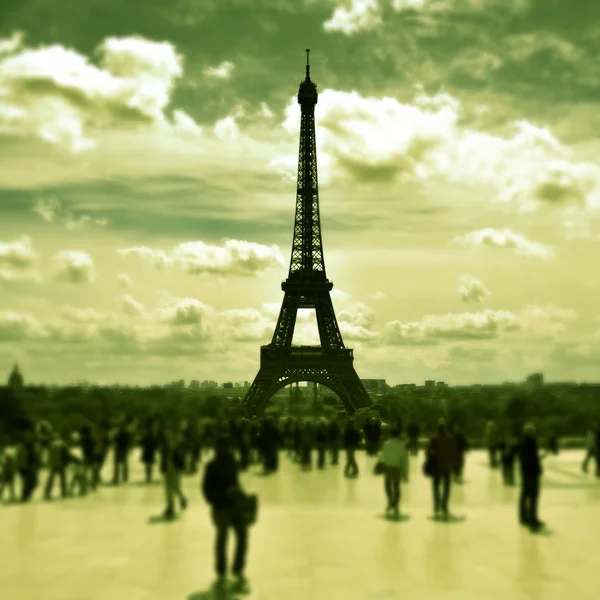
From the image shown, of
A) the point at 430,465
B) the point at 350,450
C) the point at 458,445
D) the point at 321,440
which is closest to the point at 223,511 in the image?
the point at 430,465

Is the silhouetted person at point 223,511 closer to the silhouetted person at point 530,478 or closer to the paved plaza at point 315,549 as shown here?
the paved plaza at point 315,549

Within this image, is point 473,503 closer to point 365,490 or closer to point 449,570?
point 365,490

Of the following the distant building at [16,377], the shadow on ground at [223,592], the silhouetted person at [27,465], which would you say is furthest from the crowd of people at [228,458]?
the distant building at [16,377]

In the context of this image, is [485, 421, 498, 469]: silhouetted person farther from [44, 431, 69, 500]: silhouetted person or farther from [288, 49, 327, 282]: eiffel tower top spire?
[288, 49, 327, 282]: eiffel tower top spire

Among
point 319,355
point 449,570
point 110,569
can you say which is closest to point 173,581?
point 110,569

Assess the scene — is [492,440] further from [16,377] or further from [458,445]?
[16,377]
